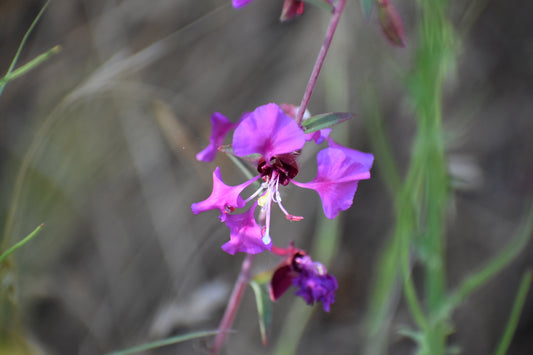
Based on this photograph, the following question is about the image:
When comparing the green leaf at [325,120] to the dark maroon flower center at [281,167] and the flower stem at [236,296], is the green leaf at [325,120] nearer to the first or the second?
the dark maroon flower center at [281,167]

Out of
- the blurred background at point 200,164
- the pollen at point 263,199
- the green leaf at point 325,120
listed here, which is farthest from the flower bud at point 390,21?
the blurred background at point 200,164

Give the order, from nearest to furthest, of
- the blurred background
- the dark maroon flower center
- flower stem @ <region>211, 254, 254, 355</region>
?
the dark maroon flower center, flower stem @ <region>211, 254, 254, 355</region>, the blurred background

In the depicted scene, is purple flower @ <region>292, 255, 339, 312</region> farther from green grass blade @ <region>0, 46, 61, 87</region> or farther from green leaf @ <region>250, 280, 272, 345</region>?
green grass blade @ <region>0, 46, 61, 87</region>

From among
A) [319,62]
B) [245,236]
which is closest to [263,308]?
[245,236]

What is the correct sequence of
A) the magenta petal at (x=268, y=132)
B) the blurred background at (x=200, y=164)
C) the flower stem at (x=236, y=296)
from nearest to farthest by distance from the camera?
the magenta petal at (x=268, y=132)
the flower stem at (x=236, y=296)
the blurred background at (x=200, y=164)

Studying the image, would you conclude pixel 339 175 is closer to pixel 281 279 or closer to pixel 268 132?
pixel 268 132

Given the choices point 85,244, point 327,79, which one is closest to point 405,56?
point 327,79

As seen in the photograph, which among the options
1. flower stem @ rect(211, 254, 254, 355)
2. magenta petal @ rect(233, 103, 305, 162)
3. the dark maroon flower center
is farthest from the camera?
flower stem @ rect(211, 254, 254, 355)

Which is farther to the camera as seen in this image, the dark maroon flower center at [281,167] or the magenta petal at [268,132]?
the dark maroon flower center at [281,167]

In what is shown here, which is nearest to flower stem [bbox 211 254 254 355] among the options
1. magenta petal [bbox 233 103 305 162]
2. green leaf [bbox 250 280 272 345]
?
green leaf [bbox 250 280 272 345]
